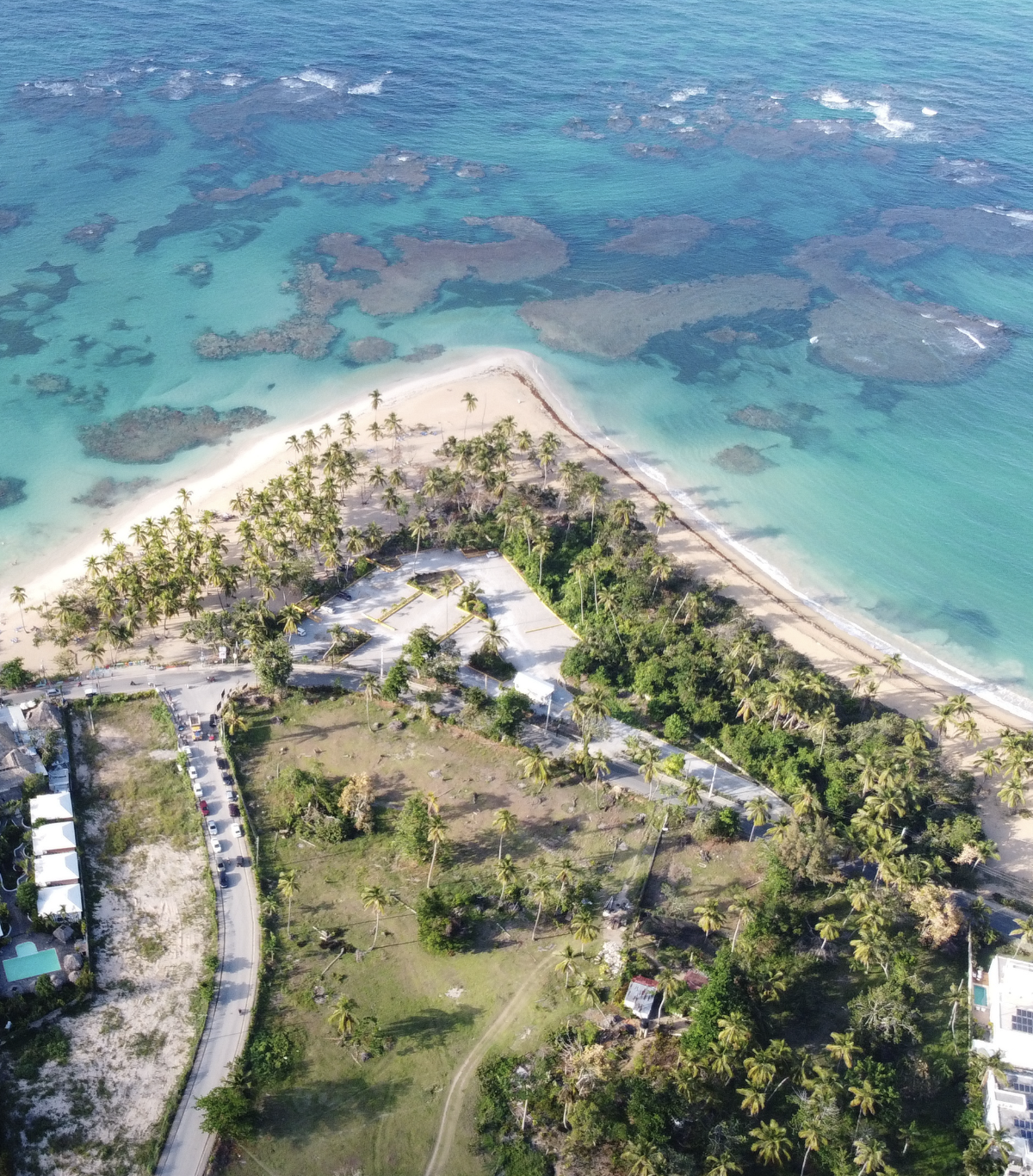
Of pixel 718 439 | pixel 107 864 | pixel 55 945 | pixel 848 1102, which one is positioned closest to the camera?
pixel 848 1102

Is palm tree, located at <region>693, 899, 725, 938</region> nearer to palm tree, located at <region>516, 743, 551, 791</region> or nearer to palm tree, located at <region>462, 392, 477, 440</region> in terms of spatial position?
palm tree, located at <region>516, 743, 551, 791</region>

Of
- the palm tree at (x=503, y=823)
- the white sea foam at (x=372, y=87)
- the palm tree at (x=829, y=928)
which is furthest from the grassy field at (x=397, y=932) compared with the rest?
the white sea foam at (x=372, y=87)

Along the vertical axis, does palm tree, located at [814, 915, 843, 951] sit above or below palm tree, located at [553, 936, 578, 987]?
above

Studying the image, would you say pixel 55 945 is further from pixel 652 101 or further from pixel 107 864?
pixel 652 101

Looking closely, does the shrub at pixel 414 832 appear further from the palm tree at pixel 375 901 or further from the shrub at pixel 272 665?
the shrub at pixel 272 665

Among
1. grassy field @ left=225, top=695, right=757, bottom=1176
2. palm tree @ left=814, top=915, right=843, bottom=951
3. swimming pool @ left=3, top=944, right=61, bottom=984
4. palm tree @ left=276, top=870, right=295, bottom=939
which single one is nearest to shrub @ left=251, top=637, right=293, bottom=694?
grassy field @ left=225, top=695, right=757, bottom=1176

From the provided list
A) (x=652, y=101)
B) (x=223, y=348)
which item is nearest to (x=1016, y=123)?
(x=652, y=101)

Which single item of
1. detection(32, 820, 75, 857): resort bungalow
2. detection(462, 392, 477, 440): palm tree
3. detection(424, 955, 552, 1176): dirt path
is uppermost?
detection(462, 392, 477, 440): palm tree
